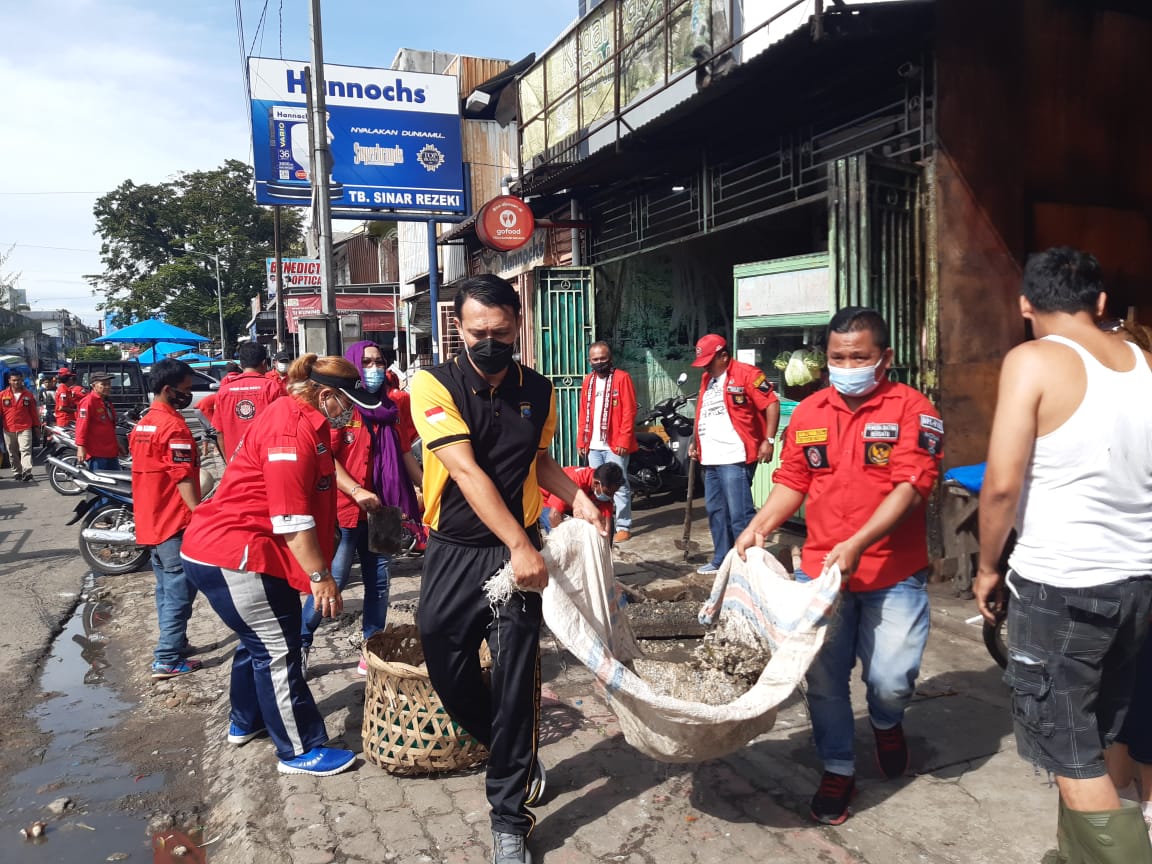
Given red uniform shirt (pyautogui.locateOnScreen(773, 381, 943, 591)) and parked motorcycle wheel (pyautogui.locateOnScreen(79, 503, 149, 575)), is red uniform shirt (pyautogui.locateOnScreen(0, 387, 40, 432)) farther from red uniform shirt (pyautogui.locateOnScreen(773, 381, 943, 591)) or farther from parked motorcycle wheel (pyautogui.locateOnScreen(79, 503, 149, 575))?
red uniform shirt (pyautogui.locateOnScreen(773, 381, 943, 591))

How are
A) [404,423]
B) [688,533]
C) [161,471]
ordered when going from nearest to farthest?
[161,471], [404,423], [688,533]

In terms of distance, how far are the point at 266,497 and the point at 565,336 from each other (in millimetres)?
7172

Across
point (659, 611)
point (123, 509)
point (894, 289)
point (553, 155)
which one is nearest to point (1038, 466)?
point (659, 611)

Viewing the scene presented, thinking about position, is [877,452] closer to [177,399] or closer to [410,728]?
[410,728]

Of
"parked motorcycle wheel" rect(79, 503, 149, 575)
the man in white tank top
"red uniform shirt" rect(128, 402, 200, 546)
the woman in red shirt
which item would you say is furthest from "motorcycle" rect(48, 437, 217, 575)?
the man in white tank top

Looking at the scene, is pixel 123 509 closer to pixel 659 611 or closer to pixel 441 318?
pixel 659 611

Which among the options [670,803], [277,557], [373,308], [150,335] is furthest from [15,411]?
[670,803]

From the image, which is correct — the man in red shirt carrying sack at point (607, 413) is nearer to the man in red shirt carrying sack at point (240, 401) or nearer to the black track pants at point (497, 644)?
the man in red shirt carrying sack at point (240, 401)

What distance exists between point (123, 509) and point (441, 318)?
9.15 metres

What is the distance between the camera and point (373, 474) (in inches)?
198

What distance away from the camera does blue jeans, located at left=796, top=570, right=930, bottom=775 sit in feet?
9.41

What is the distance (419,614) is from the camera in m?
2.81

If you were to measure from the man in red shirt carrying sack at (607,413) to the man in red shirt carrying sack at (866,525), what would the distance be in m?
4.47

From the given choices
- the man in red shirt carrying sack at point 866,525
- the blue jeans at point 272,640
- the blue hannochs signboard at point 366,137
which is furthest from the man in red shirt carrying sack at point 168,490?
the blue hannochs signboard at point 366,137
